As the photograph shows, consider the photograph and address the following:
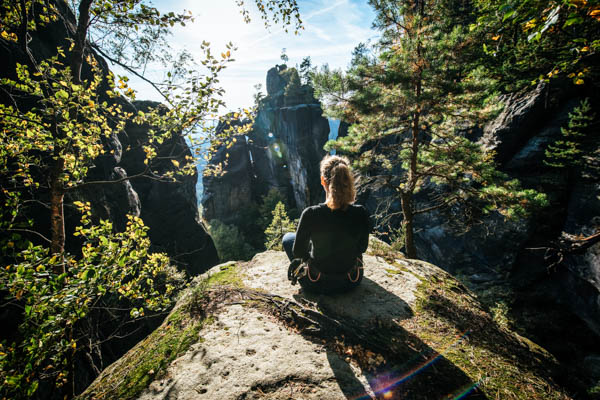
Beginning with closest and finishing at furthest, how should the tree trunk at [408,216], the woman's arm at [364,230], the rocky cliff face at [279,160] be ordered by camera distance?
the woman's arm at [364,230] < the tree trunk at [408,216] < the rocky cliff face at [279,160]

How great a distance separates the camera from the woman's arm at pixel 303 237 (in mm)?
2967

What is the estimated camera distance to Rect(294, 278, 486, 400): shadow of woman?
1.93 meters

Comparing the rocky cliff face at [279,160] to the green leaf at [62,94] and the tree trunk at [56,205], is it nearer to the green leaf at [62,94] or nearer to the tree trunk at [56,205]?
the tree trunk at [56,205]

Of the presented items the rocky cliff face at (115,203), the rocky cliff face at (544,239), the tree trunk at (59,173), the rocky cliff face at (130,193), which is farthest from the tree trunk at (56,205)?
the rocky cliff face at (544,239)

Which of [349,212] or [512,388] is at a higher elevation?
[349,212]

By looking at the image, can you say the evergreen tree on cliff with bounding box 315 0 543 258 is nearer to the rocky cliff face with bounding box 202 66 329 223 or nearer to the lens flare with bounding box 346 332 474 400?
the lens flare with bounding box 346 332 474 400

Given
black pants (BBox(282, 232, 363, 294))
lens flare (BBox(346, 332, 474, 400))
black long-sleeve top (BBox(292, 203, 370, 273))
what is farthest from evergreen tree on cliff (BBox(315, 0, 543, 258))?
lens flare (BBox(346, 332, 474, 400))

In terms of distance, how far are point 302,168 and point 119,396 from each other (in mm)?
32901

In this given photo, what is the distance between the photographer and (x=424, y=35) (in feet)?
16.5

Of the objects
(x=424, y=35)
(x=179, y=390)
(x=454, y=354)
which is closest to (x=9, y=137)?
(x=179, y=390)

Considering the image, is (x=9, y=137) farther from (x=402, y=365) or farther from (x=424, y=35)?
(x=424, y=35)

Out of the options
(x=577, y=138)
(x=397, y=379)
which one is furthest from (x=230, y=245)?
(x=577, y=138)

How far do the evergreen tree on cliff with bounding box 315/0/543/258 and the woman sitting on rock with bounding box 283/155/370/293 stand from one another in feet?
12.1

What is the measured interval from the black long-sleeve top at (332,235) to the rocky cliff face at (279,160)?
29.3 meters
